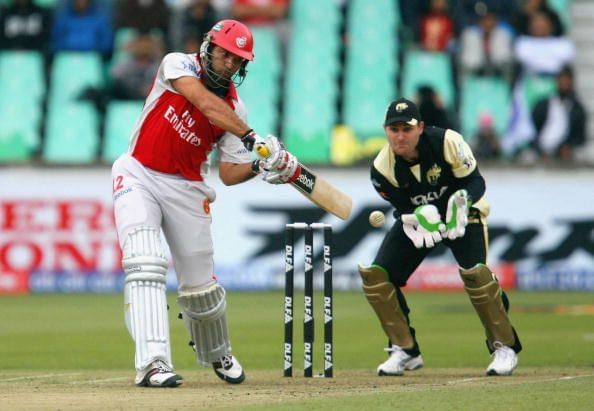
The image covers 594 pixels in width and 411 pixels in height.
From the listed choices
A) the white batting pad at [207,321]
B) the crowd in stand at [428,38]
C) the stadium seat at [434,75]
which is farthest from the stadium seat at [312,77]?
the white batting pad at [207,321]

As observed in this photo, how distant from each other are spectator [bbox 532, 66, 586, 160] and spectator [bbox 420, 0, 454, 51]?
2012mm

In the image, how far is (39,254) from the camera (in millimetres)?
18688

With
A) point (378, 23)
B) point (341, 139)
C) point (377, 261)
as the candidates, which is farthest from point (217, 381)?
point (378, 23)

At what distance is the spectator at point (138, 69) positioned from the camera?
2067 centimetres

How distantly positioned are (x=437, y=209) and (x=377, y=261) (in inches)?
23.0

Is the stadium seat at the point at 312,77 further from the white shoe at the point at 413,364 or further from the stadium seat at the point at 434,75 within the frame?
the white shoe at the point at 413,364

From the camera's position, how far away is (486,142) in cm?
1995

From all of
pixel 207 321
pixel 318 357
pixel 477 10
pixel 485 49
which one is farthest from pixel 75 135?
pixel 207 321

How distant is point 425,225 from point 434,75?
12.6 m

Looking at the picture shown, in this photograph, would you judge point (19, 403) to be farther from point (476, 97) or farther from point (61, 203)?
point (476, 97)

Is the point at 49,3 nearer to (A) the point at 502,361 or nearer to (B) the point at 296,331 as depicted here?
(B) the point at 296,331

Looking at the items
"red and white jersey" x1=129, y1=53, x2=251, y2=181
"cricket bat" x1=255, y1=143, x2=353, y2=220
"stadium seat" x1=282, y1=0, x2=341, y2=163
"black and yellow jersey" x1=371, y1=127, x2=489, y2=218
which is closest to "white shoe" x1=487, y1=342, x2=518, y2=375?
"black and yellow jersey" x1=371, y1=127, x2=489, y2=218

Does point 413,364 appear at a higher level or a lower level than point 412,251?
lower

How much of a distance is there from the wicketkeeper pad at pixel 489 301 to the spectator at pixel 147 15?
1259 cm
